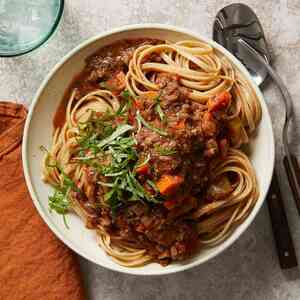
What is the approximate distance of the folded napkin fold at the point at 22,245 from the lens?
269 centimetres

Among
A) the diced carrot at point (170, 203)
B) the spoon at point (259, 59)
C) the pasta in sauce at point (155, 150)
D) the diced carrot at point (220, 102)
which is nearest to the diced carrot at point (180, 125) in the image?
the pasta in sauce at point (155, 150)

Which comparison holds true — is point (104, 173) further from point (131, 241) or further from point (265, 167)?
point (265, 167)

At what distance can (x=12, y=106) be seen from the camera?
106 inches

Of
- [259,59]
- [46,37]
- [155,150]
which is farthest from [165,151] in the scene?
[46,37]

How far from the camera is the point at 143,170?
2.23m

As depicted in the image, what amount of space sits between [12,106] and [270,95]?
4.01 ft

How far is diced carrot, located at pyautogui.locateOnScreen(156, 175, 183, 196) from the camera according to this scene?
7.20 feet

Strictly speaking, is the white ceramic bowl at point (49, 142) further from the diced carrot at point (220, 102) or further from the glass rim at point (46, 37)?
the glass rim at point (46, 37)

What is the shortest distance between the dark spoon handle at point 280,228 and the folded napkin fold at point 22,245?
951 millimetres

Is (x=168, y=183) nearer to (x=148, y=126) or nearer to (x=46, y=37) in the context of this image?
(x=148, y=126)

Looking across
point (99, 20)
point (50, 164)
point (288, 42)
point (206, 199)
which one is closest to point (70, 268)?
point (50, 164)

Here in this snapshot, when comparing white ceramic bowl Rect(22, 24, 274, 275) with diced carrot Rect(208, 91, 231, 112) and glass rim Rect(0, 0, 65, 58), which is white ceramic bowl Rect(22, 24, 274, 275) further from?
glass rim Rect(0, 0, 65, 58)

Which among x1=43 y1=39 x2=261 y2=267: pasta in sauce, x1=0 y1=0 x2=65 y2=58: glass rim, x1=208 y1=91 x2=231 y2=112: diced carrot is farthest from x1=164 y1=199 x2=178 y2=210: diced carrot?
x1=0 y1=0 x2=65 y2=58: glass rim

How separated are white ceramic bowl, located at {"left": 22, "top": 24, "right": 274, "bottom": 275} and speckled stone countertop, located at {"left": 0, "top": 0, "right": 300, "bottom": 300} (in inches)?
10.1
